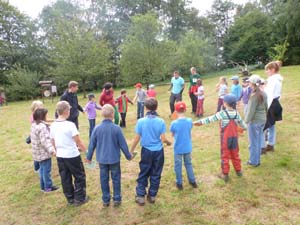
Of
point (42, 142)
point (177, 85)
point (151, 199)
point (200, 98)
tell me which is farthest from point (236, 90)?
point (42, 142)

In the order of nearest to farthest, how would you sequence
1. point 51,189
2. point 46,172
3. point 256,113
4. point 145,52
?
point 46,172 < point 51,189 < point 256,113 < point 145,52

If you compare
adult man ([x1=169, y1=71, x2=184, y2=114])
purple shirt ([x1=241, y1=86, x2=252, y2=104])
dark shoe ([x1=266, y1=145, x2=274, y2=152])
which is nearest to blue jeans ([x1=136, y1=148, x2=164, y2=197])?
dark shoe ([x1=266, y1=145, x2=274, y2=152])

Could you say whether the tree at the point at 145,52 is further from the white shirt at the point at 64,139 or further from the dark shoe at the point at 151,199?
the dark shoe at the point at 151,199

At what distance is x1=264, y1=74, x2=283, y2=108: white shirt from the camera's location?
15.7ft

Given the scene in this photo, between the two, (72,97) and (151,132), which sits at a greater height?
(72,97)

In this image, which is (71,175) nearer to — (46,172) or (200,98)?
(46,172)

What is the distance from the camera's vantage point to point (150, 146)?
353 centimetres

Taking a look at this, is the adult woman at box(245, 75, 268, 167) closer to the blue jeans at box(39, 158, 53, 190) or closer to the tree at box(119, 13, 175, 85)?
the blue jeans at box(39, 158, 53, 190)

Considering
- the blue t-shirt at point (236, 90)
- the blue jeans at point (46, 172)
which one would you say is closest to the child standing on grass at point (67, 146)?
the blue jeans at point (46, 172)

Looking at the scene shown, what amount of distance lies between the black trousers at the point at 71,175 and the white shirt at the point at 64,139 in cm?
9

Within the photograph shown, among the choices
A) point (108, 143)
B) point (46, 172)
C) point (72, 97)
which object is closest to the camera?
point (108, 143)

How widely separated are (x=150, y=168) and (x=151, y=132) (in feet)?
1.80

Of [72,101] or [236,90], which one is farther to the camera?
[236,90]

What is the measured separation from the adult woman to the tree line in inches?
656
